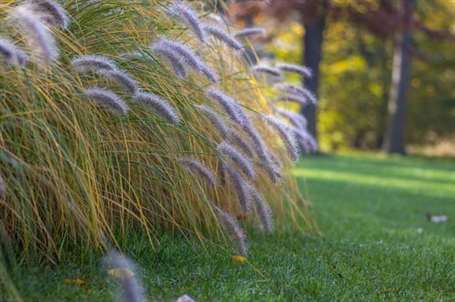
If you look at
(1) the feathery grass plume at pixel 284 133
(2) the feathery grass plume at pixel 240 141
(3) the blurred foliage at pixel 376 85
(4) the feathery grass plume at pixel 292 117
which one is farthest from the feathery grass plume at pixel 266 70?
(3) the blurred foliage at pixel 376 85

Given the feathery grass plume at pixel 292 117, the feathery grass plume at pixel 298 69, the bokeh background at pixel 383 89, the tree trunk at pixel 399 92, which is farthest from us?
the bokeh background at pixel 383 89

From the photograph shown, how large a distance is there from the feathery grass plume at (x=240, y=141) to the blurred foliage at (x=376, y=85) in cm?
2206

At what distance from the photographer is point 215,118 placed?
389cm

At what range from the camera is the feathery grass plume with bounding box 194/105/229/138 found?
151 inches

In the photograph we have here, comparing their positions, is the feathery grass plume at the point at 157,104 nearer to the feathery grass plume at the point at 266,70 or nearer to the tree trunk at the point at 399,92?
the feathery grass plume at the point at 266,70

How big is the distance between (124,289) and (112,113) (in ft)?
4.70

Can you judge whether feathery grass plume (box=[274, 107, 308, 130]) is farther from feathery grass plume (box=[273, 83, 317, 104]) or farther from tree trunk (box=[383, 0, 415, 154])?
tree trunk (box=[383, 0, 415, 154])

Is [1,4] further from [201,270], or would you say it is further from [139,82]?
[201,270]

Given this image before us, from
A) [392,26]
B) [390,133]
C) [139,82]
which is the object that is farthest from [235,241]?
[390,133]

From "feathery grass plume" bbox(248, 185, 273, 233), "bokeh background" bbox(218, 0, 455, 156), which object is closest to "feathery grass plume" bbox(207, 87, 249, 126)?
"feathery grass plume" bbox(248, 185, 273, 233)

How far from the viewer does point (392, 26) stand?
1862 cm

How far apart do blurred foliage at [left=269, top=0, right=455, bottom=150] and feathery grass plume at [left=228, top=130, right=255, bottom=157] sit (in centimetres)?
2206

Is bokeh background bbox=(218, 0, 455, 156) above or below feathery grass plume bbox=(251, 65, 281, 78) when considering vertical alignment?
below

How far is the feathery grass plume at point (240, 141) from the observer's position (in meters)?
4.14
